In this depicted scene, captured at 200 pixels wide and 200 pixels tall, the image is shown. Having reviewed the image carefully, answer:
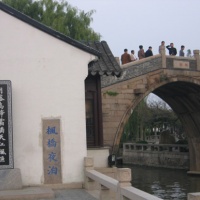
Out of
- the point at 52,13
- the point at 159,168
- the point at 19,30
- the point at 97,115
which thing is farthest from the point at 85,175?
the point at 159,168

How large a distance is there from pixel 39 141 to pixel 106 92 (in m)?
9.29

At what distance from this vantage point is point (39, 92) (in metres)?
10.2

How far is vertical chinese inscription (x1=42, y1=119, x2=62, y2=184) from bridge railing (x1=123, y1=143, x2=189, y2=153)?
1857 centimetres

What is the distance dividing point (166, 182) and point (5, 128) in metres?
14.2

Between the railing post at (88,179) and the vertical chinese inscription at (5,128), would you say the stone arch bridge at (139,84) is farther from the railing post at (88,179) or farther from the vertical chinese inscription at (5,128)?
the vertical chinese inscription at (5,128)

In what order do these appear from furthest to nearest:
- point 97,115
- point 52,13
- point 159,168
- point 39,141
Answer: point 159,168 → point 52,13 → point 97,115 → point 39,141

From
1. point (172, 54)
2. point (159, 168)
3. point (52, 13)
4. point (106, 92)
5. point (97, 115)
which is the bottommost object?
point (159, 168)

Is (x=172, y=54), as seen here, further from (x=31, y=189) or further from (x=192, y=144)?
(x=31, y=189)

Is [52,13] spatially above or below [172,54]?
above

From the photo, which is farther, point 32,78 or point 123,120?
point 123,120

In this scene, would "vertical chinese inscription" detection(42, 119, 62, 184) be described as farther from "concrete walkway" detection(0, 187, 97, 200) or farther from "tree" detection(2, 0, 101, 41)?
"tree" detection(2, 0, 101, 41)

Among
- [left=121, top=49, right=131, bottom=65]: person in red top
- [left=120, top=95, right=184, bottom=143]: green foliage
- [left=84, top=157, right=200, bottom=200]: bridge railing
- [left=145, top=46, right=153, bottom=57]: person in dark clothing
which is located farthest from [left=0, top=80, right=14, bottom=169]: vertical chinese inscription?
[left=120, top=95, right=184, bottom=143]: green foliage

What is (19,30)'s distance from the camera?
33.6 ft

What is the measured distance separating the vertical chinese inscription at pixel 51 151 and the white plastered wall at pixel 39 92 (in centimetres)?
9
